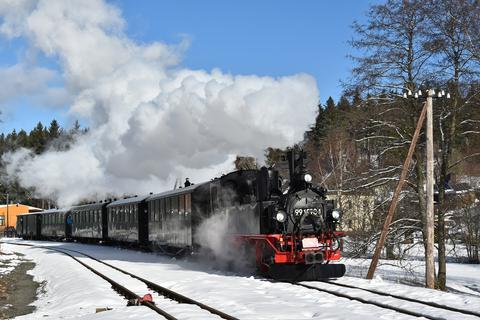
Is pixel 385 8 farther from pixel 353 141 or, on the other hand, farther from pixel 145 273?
pixel 145 273

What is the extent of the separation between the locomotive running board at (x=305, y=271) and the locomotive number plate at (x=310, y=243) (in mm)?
497

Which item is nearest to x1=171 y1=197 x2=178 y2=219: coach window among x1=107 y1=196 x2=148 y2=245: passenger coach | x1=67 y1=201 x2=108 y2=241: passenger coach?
x1=107 y1=196 x2=148 y2=245: passenger coach

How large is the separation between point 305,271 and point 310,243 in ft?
2.29

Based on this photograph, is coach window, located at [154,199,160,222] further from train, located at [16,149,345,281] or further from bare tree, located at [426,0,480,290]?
bare tree, located at [426,0,480,290]

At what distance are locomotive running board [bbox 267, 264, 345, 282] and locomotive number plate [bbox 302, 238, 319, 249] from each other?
1.63ft

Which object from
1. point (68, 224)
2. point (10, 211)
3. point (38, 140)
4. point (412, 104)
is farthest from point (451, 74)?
point (38, 140)

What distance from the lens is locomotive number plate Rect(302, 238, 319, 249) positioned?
1395 cm

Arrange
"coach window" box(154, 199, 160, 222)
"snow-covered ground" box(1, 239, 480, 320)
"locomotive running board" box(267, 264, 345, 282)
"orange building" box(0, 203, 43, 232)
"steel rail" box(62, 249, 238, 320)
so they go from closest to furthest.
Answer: "steel rail" box(62, 249, 238, 320)
"snow-covered ground" box(1, 239, 480, 320)
"locomotive running board" box(267, 264, 345, 282)
"coach window" box(154, 199, 160, 222)
"orange building" box(0, 203, 43, 232)

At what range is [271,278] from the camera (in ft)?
48.2

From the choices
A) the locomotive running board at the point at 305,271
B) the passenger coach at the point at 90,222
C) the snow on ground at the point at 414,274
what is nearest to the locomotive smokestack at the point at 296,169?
the locomotive running board at the point at 305,271

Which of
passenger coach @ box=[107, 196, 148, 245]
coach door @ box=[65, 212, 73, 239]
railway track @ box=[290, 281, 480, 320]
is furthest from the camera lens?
coach door @ box=[65, 212, 73, 239]

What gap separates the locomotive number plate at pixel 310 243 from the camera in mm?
13953

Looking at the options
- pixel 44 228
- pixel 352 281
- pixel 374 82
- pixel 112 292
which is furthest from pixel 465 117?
pixel 44 228

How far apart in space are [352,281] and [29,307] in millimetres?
7330
